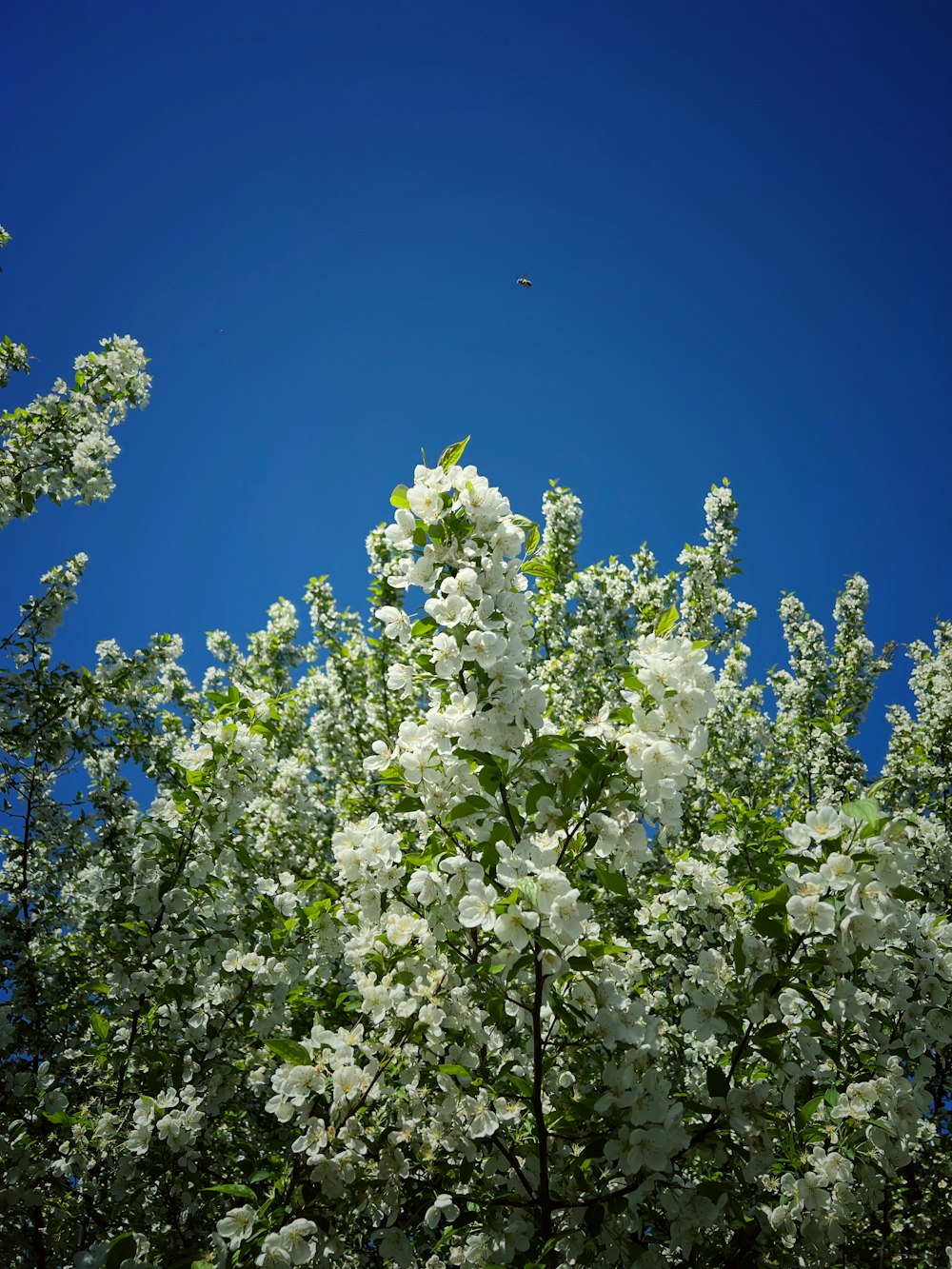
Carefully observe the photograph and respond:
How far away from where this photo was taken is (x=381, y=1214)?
277 cm

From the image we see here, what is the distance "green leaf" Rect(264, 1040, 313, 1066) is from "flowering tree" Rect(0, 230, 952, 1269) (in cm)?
1

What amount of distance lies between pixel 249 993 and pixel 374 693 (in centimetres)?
539

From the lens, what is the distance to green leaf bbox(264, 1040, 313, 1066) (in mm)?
2422

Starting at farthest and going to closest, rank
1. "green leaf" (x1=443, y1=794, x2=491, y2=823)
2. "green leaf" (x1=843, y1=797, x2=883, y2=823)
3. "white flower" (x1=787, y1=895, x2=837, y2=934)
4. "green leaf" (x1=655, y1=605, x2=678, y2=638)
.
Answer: "green leaf" (x1=655, y1=605, x2=678, y2=638) → "green leaf" (x1=443, y1=794, x2=491, y2=823) → "white flower" (x1=787, y1=895, x2=837, y2=934) → "green leaf" (x1=843, y1=797, x2=883, y2=823)

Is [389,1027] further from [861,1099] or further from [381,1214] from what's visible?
[861,1099]

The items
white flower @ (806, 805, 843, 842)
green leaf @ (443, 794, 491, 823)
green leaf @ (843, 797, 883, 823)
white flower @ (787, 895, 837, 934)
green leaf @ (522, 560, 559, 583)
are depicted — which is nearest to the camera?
green leaf @ (843, 797, 883, 823)

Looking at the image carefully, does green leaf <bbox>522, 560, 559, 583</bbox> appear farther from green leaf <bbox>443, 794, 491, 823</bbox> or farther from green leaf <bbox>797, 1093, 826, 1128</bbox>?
green leaf <bbox>797, 1093, 826, 1128</bbox>

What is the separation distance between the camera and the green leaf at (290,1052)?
242 cm

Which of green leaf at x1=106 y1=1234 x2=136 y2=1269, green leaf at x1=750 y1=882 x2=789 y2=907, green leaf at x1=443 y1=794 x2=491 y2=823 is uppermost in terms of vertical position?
green leaf at x1=443 y1=794 x2=491 y2=823

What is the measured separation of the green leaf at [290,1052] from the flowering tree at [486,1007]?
0.01 metres

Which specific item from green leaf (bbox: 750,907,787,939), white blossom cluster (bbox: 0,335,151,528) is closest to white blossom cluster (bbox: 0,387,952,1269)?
green leaf (bbox: 750,907,787,939)

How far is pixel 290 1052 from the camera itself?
244 cm

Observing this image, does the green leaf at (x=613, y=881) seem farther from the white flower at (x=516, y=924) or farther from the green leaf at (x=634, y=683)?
the green leaf at (x=634, y=683)

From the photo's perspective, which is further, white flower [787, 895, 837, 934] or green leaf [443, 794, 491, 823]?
green leaf [443, 794, 491, 823]
